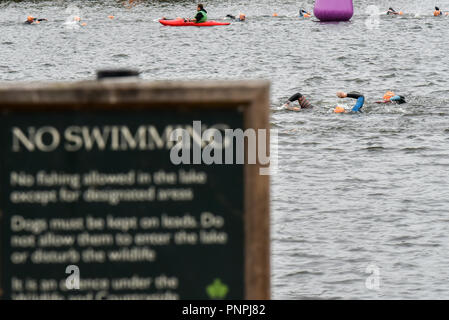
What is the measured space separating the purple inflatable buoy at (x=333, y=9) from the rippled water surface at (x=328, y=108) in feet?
2.77

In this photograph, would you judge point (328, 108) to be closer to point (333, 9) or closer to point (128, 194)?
point (128, 194)

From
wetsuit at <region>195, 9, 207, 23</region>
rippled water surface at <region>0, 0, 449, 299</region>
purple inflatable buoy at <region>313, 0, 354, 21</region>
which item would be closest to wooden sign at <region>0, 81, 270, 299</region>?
rippled water surface at <region>0, 0, 449, 299</region>

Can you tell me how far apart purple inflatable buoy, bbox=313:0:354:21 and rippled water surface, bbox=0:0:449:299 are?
2.77 ft

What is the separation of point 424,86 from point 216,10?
136ft

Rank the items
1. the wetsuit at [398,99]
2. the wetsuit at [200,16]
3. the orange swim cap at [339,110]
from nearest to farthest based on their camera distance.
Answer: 1. the orange swim cap at [339,110]
2. the wetsuit at [398,99]
3. the wetsuit at [200,16]

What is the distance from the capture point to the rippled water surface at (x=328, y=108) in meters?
14.9

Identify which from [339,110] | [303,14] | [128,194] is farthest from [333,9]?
[128,194]

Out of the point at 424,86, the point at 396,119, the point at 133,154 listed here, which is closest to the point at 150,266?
the point at 133,154

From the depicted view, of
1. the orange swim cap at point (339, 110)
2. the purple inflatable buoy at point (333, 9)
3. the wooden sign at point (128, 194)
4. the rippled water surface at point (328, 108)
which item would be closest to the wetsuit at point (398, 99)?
the rippled water surface at point (328, 108)

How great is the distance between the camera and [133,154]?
14.8 ft

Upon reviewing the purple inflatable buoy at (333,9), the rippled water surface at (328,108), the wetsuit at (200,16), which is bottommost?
the rippled water surface at (328,108)

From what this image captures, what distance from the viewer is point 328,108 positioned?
30.7 meters

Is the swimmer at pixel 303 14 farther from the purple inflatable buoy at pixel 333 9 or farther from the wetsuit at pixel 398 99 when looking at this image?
the wetsuit at pixel 398 99
